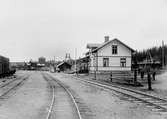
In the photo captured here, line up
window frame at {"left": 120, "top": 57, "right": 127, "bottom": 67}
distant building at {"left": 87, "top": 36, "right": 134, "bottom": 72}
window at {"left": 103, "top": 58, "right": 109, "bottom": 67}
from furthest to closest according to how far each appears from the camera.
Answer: window frame at {"left": 120, "top": 57, "right": 127, "bottom": 67}, window at {"left": 103, "top": 58, "right": 109, "bottom": 67}, distant building at {"left": 87, "top": 36, "right": 134, "bottom": 72}

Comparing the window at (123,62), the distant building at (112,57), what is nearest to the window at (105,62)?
the distant building at (112,57)

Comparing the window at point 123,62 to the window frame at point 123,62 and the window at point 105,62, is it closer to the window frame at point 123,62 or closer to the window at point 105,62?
the window frame at point 123,62

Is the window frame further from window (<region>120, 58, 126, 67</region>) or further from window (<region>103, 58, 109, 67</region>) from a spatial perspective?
window (<region>103, 58, 109, 67</region>)

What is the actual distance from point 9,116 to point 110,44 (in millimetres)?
42183

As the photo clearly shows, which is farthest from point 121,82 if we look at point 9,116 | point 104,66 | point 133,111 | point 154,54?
point 154,54

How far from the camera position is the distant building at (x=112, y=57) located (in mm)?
48969

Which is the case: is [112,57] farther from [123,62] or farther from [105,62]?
[123,62]

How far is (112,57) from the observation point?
4962 cm

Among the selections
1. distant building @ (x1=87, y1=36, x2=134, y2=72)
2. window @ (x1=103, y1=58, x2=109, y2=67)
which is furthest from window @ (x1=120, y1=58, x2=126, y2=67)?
window @ (x1=103, y1=58, x2=109, y2=67)

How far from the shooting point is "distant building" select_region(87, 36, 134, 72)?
4897 cm

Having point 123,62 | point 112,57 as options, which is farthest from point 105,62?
point 123,62

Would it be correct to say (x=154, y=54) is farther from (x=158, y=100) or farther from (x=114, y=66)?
(x=158, y=100)

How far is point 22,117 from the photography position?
8.57 m

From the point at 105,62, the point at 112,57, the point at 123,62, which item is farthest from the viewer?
the point at 123,62
